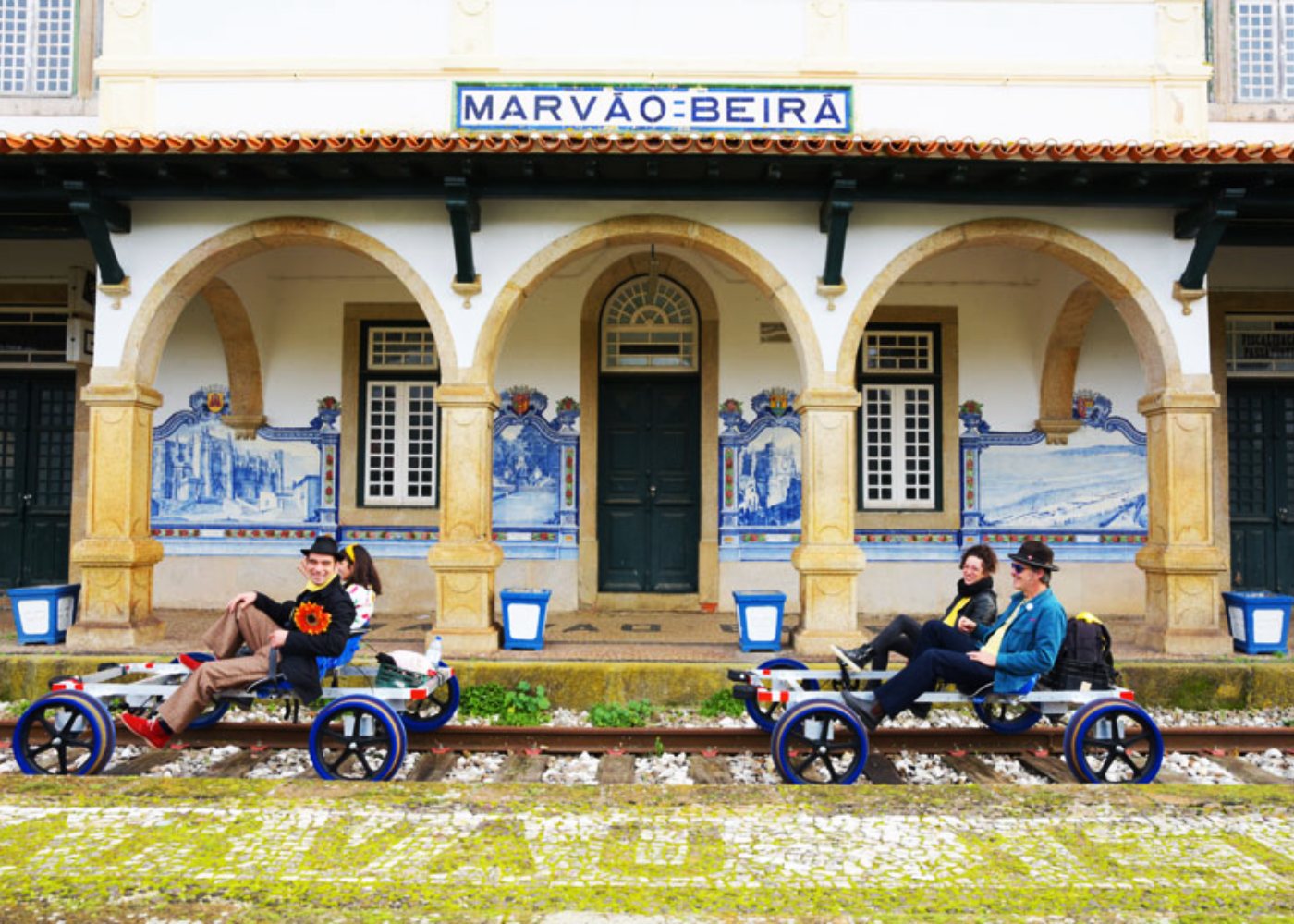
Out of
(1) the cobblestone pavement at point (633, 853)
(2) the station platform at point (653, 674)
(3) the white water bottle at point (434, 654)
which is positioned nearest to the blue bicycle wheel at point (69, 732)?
(1) the cobblestone pavement at point (633, 853)

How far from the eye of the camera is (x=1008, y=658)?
4688mm

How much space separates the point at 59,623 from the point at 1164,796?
307 inches

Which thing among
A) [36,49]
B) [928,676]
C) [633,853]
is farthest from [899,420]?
[36,49]

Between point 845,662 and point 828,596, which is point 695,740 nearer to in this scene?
point 845,662

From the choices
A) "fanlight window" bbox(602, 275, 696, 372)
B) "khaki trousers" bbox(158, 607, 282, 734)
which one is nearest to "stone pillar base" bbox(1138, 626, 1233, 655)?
"fanlight window" bbox(602, 275, 696, 372)

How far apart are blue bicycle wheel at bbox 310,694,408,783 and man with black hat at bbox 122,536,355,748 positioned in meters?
0.17

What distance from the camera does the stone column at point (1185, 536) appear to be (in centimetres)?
684

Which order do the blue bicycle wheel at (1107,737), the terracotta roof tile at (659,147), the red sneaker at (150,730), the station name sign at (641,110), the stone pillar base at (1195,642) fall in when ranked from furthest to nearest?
the station name sign at (641,110) < the stone pillar base at (1195,642) < the terracotta roof tile at (659,147) < the blue bicycle wheel at (1107,737) < the red sneaker at (150,730)

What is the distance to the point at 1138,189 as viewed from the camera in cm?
684

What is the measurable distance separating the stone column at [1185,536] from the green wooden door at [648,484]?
4244mm

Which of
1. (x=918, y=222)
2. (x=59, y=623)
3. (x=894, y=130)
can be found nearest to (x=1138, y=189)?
(x=918, y=222)

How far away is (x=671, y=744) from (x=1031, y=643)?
7.44 feet

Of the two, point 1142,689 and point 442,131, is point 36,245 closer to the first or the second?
point 442,131

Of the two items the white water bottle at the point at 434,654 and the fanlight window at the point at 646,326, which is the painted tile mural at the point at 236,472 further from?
the white water bottle at the point at 434,654
